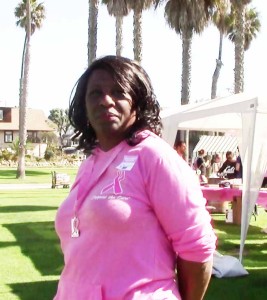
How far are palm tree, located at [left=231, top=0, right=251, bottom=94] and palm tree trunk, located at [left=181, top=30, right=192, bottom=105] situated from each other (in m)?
1.76

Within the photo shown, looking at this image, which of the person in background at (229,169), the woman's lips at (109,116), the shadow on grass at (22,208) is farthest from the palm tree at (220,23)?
the woman's lips at (109,116)

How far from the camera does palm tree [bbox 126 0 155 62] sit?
75.1 ft

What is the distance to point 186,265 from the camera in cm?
213

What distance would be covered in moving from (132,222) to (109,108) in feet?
1.39

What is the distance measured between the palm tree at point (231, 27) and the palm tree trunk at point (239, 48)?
2.53 ft

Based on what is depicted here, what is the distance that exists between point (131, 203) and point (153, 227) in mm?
105

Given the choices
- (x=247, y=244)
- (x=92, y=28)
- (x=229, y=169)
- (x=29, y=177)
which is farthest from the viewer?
(x=29, y=177)

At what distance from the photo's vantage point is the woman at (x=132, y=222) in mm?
2057

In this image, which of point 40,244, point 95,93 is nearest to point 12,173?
point 40,244

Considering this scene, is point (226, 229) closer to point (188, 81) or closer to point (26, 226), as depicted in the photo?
point (26, 226)

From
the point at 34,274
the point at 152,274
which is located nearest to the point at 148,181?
the point at 152,274

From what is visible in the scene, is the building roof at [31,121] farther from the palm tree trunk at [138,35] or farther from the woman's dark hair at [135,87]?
the woman's dark hair at [135,87]

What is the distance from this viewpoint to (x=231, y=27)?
116 feet

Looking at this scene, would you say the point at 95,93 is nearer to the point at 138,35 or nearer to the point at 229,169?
the point at 229,169
